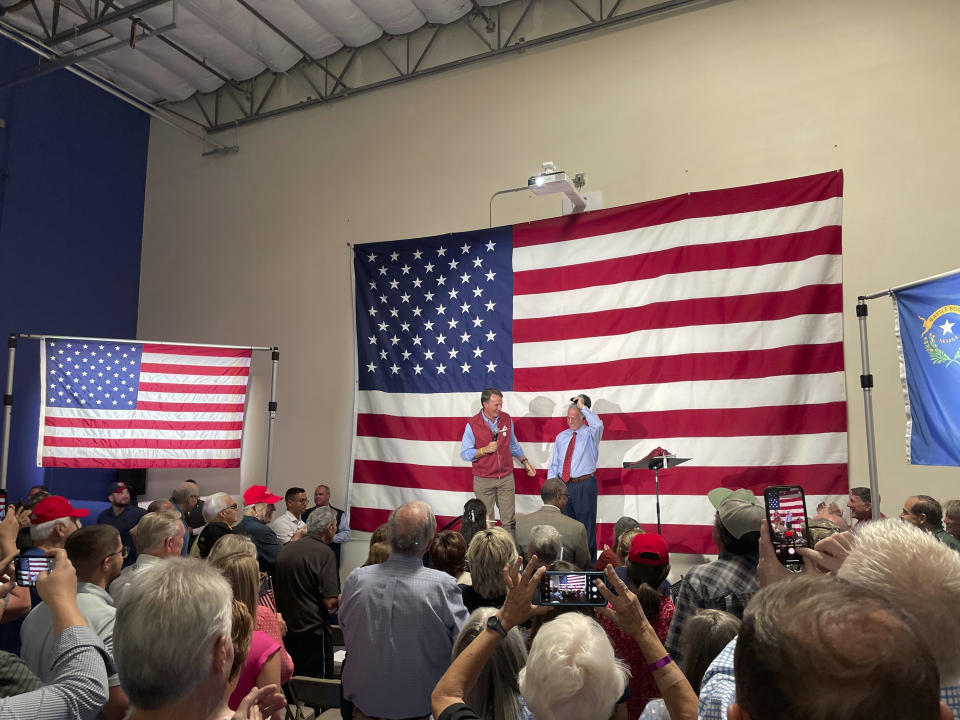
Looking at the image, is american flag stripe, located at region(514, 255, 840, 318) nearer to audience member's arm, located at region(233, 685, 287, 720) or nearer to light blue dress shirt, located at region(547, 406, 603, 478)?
light blue dress shirt, located at region(547, 406, 603, 478)

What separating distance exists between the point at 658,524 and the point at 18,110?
9015 mm

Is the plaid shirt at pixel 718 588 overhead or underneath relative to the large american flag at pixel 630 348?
underneath

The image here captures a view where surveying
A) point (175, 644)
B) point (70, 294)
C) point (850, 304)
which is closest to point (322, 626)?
point (175, 644)

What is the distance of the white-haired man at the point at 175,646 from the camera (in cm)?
117

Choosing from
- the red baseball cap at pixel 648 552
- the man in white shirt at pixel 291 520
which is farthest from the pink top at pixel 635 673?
the man in white shirt at pixel 291 520

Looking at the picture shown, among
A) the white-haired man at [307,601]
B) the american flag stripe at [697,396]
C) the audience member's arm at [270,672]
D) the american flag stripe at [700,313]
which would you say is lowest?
the white-haired man at [307,601]

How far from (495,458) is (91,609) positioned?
4.76m

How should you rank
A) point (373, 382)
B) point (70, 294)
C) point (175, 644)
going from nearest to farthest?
point (175, 644), point (373, 382), point (70, 294)

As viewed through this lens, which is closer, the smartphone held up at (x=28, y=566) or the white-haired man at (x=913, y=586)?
the white-haired man at (x=913, y=586)

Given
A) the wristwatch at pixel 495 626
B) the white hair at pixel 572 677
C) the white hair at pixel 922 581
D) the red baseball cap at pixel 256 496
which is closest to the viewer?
the white hair at pixel 922 581

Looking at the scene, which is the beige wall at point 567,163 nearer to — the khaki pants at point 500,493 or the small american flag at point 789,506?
the khaki pants at point 500,493

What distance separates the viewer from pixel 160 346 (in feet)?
25.8

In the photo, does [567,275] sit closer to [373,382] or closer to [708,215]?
[708,215]

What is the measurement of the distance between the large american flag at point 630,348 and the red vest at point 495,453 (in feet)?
0.70
